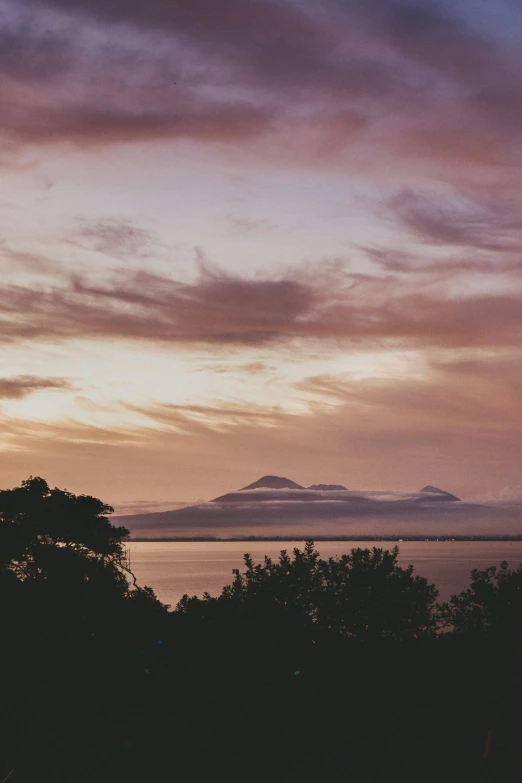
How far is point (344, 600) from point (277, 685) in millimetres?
8382

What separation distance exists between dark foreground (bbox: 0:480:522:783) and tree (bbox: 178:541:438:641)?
0.06m

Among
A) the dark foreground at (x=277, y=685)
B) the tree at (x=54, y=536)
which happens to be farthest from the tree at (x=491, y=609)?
the tree at (x=54, y=536)

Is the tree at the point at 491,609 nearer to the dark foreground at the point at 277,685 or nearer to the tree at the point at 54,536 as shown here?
the dark foreground at the point at 277,685

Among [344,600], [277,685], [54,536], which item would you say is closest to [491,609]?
[344,600]

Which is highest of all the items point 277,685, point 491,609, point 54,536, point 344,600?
point 54,536

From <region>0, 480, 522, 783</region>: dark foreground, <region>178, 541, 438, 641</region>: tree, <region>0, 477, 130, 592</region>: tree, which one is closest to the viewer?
<region>0, 480, 522, 783</region>: dark foreground

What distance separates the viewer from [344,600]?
3234 cm

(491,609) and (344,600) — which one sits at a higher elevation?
(344,600)

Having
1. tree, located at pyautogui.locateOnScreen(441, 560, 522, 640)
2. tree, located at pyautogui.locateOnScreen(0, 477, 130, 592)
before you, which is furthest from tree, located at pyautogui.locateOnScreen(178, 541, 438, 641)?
tree, located at pyautogui.locateOnScreen(0, 477, 130, 592)

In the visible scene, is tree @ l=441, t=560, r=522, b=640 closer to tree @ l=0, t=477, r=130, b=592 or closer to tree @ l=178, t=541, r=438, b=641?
tree @ l=178, t=541, r=438, b=641

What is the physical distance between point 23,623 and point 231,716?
33.2ft

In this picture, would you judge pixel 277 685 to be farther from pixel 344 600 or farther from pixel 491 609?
pixel 491 609

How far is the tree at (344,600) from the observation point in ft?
105

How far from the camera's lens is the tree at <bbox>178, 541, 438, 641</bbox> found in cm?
3192
